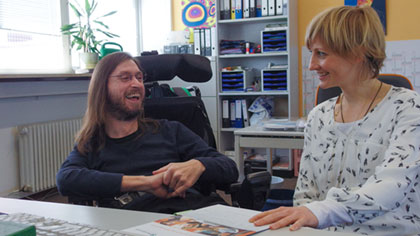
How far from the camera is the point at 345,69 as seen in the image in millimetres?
1364

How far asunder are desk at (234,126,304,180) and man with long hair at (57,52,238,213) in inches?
30.4

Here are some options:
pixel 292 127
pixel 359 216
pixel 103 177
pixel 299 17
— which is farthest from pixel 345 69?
pixel 299 17

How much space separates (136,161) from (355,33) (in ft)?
3.18

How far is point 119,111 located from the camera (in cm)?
190

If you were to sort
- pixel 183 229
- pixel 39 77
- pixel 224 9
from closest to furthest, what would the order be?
1. pixel 183 229
2. pixel 39 77
3. pixel 224 9

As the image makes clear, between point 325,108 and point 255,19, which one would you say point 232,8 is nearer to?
point 255,19

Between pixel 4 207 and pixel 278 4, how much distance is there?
3.55 meters

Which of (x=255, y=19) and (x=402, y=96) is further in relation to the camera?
(x=255, y=19)

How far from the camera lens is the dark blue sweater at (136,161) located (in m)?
1.59

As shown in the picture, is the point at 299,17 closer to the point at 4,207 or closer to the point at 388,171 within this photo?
the point at 388,171

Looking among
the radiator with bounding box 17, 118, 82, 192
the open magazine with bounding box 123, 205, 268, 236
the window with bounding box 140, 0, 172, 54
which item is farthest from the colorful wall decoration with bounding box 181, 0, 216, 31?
the open magazine with bounding box 123, 205, 268, 236

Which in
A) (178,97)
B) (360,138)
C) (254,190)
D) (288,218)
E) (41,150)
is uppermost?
Answer: (178,97)

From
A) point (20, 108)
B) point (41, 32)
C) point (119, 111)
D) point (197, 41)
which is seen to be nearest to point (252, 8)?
point (197, 41)

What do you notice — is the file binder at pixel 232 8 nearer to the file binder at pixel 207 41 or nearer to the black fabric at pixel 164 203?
the file binder at pixel 207 41
